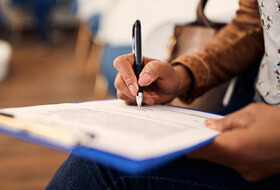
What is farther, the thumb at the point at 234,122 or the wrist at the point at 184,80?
the wrist at the point at 184,80

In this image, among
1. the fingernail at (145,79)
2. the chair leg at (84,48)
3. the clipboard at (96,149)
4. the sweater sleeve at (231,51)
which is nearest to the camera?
the clipboard at (96,149)

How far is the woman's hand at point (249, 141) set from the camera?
0.33 metres

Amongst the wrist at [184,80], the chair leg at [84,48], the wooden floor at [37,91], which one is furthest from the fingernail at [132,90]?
the chair leg at [84,48]

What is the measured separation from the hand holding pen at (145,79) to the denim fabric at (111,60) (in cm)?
79

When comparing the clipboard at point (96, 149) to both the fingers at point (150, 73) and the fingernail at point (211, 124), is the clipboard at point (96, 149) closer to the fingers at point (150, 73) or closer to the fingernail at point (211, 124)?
the fingernail at point (211, 124)

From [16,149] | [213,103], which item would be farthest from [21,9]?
[213,103]

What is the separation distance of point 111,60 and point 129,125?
111 centimetres

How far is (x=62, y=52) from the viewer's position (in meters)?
3.91

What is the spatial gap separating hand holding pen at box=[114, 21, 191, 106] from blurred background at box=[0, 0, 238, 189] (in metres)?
0.27

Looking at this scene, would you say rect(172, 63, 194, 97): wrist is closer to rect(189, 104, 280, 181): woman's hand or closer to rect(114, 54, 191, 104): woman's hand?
rect(114, 54, 191, 104): woman's hand

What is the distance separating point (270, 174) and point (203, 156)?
3.5 inches

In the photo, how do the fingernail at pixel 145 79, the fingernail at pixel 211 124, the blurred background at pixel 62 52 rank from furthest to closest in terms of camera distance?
the blurred background at pixel 62 52, the fingernail at pixel 145 79, the fingernail at pixel 211 124

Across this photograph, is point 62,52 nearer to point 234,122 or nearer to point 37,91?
point 37,91

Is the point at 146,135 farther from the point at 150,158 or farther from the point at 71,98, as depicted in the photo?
the point at 71,98
